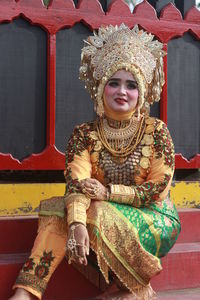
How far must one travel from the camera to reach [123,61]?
275 centimetres

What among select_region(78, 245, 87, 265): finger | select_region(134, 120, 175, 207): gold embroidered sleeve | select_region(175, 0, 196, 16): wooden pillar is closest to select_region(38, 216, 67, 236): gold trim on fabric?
select_region(78, 245, 87, 265): finger

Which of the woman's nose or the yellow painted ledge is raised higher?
the woman's nose

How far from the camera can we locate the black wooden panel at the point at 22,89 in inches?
149

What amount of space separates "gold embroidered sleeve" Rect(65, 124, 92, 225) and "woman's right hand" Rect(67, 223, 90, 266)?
0.04 metres

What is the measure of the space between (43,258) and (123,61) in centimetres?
127

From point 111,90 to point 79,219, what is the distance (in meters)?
0.88

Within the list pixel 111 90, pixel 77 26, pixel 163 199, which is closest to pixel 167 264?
pixel 163 199

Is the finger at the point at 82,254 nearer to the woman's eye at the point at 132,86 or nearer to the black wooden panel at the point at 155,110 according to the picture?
the woman's eye at the point at 132,86

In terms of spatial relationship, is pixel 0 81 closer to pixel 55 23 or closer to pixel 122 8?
pixel 55 23

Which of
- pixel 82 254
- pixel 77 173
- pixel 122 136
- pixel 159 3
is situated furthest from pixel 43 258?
pixel 159 3

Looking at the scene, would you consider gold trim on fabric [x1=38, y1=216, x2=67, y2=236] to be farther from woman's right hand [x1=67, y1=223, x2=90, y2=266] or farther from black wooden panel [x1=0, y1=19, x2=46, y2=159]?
black wooden panel [x1=0, y1=19, x2=46, y2=159]

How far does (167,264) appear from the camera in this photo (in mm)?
2951

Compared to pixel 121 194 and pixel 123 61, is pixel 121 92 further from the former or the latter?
pixel 121 194

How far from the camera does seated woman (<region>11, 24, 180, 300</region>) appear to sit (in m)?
2.39
